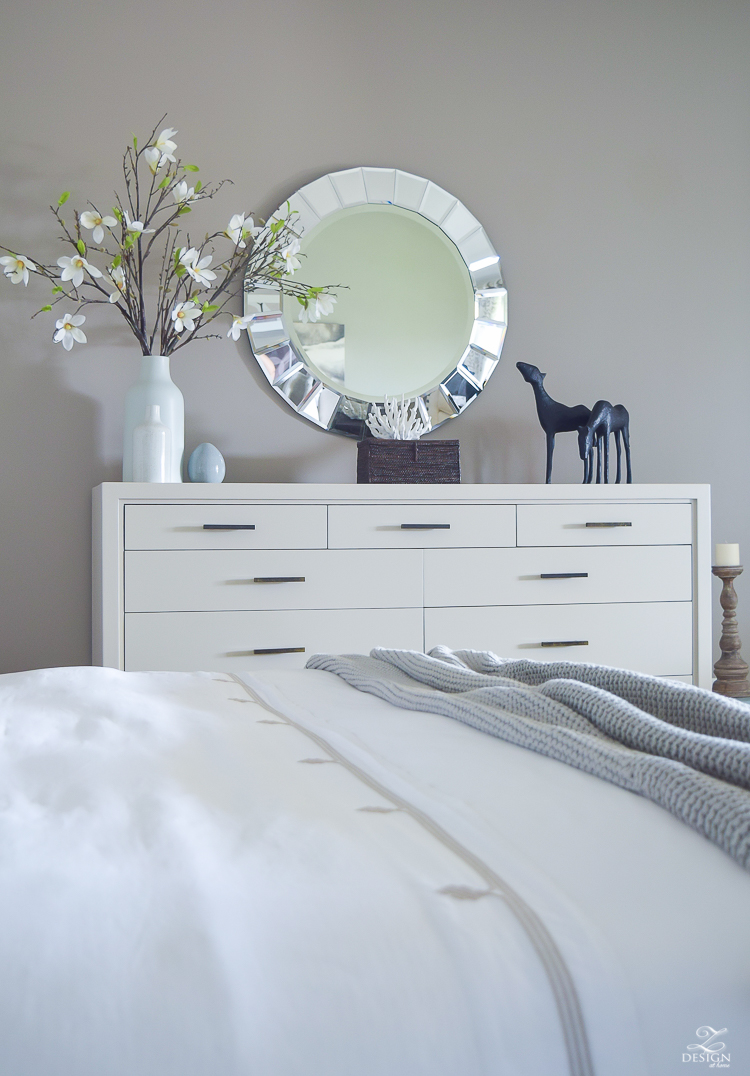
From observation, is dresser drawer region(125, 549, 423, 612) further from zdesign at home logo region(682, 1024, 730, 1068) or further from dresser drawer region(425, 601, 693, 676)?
zdesign at home logo region(682, 1024, 730, 1068)

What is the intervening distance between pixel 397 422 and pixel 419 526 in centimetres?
43

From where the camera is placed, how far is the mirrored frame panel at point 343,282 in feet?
8.91

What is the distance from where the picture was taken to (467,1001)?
419mm

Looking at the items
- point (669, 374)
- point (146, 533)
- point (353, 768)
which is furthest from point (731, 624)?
point (353, 768)

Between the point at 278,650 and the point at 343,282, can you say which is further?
the point at 343,282

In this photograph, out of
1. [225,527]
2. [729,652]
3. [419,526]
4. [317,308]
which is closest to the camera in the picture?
[225,527]

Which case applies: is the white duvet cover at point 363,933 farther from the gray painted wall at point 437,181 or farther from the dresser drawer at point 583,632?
the gray painted wall at point 437,181

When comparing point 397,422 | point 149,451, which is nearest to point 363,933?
point 149,451

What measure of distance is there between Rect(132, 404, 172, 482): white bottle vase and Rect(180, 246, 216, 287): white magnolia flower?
1.40ft

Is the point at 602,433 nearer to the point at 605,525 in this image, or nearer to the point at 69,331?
the point at 605,525

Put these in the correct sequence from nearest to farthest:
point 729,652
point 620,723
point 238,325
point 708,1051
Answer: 1. point 708,1051
2. point 620,723
3. point 238,325
4. point 729,652

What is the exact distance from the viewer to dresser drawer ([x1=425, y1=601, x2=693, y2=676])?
2.34 metres

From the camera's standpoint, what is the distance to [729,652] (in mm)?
2795

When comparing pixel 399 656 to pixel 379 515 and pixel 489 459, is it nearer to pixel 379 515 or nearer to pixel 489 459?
pixel 379 515
